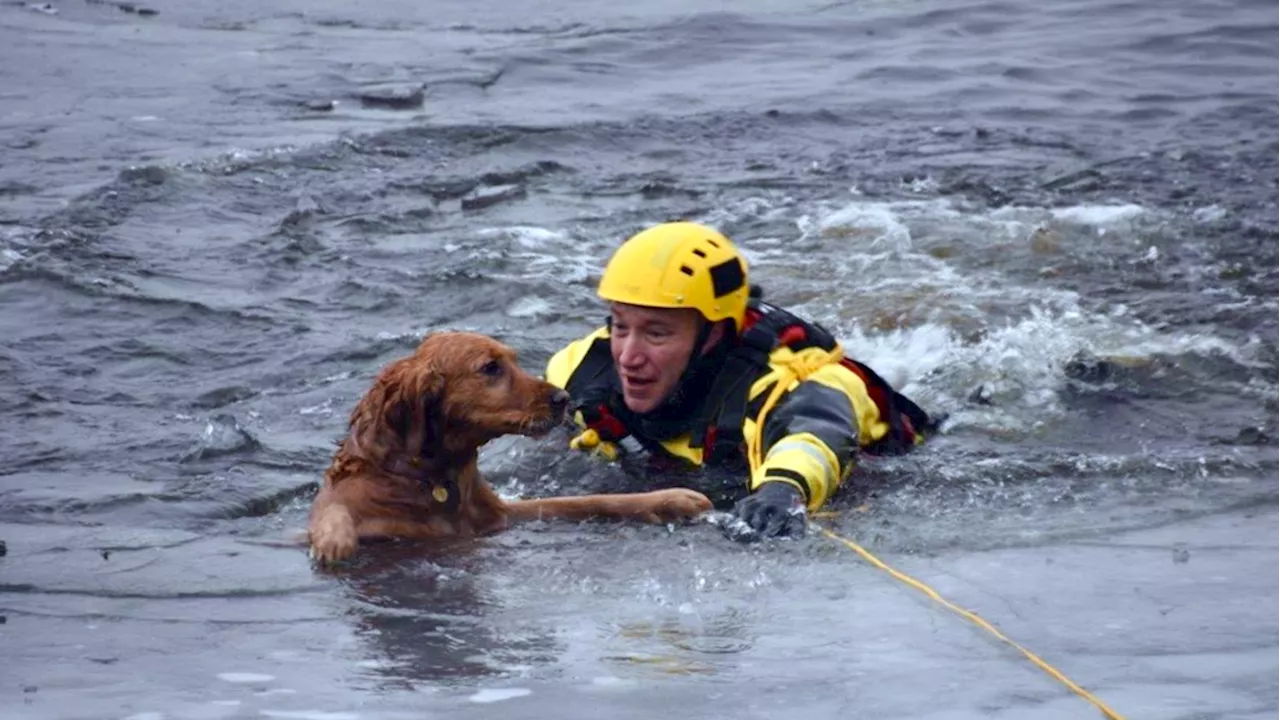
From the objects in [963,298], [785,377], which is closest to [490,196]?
[963,298]

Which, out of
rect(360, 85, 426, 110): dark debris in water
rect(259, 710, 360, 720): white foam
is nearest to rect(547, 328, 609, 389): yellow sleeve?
rect(259, 710, 360, 720): white foam

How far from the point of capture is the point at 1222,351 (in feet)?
36.0

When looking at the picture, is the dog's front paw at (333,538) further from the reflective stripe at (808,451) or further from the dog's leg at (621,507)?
the reflective stripe at (808,451)

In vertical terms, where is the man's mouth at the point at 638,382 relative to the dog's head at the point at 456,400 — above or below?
below

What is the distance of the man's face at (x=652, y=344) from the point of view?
8508 millimetres

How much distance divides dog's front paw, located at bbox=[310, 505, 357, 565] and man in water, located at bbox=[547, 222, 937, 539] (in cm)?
166

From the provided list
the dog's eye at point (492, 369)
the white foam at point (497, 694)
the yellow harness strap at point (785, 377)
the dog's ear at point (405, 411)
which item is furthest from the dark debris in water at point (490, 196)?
the white foam at point (497, 694)

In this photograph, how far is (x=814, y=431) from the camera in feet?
26.7

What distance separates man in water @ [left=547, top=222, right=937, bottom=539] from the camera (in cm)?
834

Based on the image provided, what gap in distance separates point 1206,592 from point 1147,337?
4.57m

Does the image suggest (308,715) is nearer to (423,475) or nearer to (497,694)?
Answer: (497,694)

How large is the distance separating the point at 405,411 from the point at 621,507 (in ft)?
3.14

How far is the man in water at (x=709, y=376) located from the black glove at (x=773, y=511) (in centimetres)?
28

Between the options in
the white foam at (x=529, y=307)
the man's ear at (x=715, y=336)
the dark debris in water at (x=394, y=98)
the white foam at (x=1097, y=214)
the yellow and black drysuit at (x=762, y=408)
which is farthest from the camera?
the dark debris in water at (x=394, y=98)
